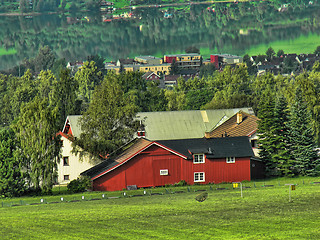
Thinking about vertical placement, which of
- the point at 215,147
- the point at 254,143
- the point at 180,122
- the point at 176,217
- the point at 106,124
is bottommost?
the point at 176,217

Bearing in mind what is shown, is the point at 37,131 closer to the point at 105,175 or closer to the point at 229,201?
the point at 105,175

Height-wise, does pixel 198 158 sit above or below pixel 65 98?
below

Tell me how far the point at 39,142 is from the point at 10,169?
174 inches

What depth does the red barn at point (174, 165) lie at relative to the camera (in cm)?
7425

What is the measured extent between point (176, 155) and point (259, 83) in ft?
350

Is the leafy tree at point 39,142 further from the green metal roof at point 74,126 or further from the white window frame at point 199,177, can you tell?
the green metal roof at point 74,126

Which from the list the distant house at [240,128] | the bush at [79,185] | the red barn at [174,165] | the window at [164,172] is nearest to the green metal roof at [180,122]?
the distant house at [240,128]

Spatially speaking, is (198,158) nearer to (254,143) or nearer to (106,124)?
(106,124)

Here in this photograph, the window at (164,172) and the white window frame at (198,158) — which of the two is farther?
the white window frame at (198,158)

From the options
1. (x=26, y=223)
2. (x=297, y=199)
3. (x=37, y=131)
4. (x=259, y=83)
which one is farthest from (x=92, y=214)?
(x=259, y=83)

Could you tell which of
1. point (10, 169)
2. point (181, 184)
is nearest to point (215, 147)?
point (181, 184)

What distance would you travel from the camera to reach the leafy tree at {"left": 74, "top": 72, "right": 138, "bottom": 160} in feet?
268

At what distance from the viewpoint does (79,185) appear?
239ft

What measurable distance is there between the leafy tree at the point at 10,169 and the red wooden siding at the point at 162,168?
8.24m
